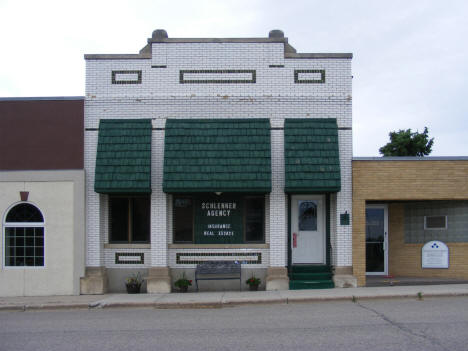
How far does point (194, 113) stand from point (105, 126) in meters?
2.49

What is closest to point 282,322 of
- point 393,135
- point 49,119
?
point 49,119

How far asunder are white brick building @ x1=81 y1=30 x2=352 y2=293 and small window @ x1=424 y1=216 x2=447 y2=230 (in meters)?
2.96

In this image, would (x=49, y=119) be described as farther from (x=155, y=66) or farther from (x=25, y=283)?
(x=25, y=283)

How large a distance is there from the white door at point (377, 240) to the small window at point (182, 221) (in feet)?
18.1

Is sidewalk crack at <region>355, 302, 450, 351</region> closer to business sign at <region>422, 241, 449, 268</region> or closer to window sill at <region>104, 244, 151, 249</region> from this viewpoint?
business sign at <region>422, 241, 449, 268</region>

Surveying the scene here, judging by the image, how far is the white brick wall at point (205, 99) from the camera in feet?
47.0

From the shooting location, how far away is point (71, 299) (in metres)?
13.3

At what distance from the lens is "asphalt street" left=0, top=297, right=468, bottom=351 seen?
8.30 meters

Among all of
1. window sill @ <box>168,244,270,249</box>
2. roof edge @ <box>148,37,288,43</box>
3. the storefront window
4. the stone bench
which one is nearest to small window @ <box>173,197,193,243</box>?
the storefront window

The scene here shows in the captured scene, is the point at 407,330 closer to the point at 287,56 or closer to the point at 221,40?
the point at 287,56

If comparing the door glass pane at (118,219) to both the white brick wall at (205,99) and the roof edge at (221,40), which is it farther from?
the roof edge at (221,40)

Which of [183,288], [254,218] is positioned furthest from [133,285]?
[254,218]

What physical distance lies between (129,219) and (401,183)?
25.1 ft

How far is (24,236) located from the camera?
567 inches
